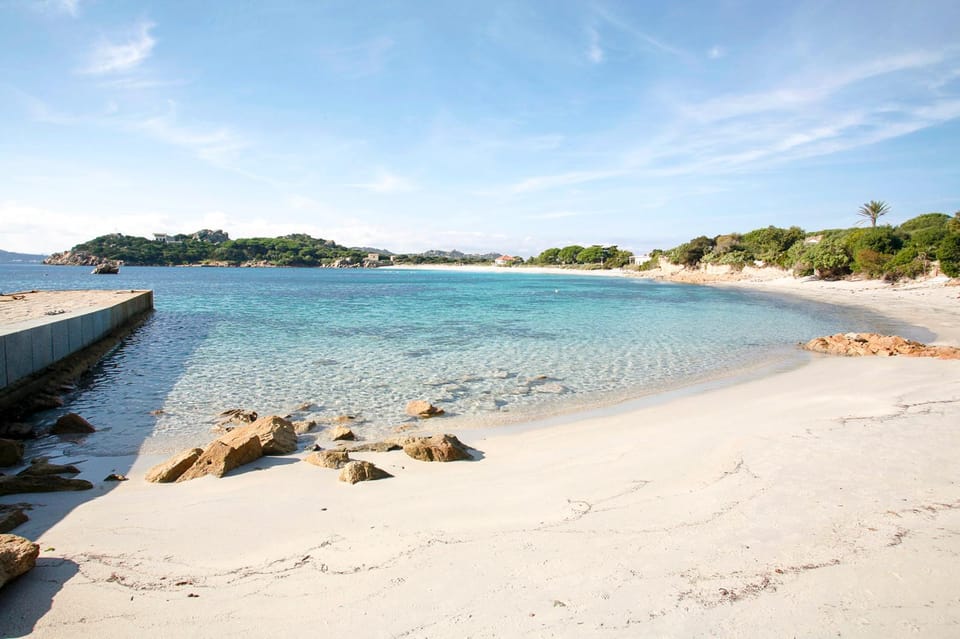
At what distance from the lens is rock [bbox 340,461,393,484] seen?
18.8ft

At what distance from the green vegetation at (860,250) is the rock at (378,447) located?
50.0 meters

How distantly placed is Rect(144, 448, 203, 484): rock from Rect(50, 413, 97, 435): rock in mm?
3102

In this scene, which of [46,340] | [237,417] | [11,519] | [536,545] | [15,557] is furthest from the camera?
[46,340]

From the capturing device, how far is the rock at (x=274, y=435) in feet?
22.6

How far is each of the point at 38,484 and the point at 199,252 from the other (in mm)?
190941

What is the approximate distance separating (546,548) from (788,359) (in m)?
13.4

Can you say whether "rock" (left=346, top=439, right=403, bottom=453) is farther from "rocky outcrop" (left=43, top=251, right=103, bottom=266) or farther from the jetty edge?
"rocky outcrop" (left=43, top=251, right=103, bottom=266)

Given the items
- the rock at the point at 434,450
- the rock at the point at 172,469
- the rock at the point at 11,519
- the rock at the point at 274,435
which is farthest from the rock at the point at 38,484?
the rock at the point at 434,450

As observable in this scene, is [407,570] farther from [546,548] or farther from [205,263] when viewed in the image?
[205,263]

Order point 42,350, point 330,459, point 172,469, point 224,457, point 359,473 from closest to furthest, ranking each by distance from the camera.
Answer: point 359,473 < point 172,469 < point 224,457 < point 330,459 < point 42,350

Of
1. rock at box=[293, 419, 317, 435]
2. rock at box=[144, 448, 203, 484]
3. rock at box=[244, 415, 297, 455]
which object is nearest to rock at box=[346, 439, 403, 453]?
rock at box=[244, 415, 297, 455]

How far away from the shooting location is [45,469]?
606 cm

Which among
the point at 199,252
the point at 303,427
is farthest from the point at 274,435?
the point at 199,252

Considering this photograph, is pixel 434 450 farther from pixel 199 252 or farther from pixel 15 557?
pixel 199 252
